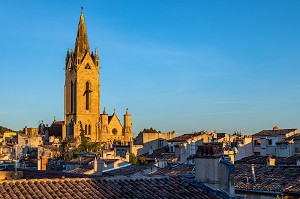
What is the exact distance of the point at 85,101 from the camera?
143 meters

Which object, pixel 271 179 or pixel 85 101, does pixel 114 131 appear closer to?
pixel 85 101

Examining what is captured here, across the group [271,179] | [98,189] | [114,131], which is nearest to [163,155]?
[271,179]

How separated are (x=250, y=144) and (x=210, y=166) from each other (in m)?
44.2

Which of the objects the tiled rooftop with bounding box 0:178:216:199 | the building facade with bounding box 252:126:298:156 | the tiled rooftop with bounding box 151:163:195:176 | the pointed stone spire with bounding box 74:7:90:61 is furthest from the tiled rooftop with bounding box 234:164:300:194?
the pointed stone spire with bounding box 74:7:90:61

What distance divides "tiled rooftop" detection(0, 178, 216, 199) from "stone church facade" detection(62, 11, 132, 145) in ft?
397

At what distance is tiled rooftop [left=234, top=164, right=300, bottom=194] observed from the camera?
82.7 ft

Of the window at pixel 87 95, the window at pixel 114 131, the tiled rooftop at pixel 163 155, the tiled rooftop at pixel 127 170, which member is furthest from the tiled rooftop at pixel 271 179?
the window at pixel 87 95

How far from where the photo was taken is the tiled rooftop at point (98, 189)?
13.1 m

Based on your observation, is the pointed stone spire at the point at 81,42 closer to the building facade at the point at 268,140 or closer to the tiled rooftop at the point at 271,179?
the building facade at the point at 268,140

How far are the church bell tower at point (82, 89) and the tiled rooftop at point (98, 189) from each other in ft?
405

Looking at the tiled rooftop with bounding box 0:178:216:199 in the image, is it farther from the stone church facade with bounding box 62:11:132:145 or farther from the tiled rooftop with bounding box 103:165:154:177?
the stone church facade with bounding box 62:11:132:145

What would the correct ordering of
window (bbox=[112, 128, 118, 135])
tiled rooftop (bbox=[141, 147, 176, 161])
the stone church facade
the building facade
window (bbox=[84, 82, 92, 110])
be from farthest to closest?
window (bbox=[84, 82, 92, 110]), window (bbox=[112, 128, 118, 135]), the stone church facade, tiled rooftop (bbox=[141, 147, 176, 161]), the building facade

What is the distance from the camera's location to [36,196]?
12773 millimetres

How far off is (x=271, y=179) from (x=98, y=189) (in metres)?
15.6
